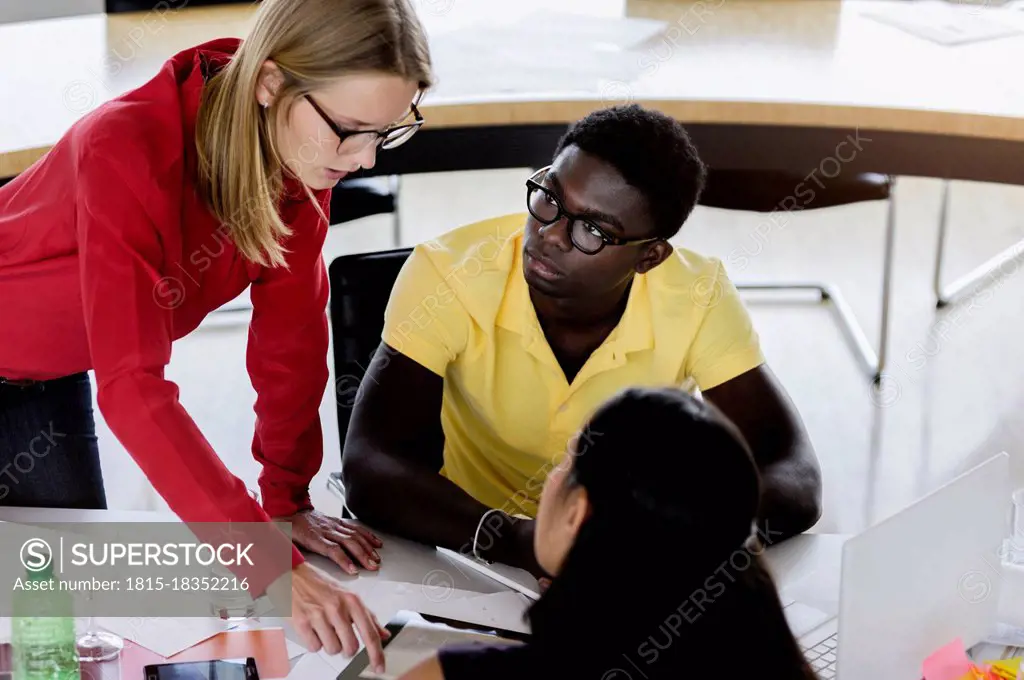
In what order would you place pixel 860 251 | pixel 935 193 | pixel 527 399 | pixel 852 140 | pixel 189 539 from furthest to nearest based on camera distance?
pixel 935 193 < pixel 860 251 < pixel 852 140 < pixel 527 399 < pixel 189 539

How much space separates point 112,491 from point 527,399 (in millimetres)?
1577

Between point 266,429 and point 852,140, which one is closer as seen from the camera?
point 266,429

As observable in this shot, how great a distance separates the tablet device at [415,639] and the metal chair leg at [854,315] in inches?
85.2

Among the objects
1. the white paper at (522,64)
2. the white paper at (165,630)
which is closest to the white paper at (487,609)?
the white paper at (165,630)

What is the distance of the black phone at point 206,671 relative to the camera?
1372 millimetres

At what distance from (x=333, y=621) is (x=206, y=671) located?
156 millimetres

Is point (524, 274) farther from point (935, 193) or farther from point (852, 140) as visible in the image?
point (935, 193)

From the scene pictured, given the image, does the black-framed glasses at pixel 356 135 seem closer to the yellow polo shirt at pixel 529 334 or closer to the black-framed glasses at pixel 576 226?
the black-framed glasses at pixel 576 226

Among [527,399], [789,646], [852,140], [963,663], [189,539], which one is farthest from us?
[852,140]

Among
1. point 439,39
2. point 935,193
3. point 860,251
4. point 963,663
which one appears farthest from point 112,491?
point 935,193

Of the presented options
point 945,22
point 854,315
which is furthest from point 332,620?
point 854,315

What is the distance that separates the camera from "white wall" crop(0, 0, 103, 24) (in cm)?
415

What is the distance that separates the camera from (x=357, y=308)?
1967 mm

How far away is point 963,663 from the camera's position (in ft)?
4.55
